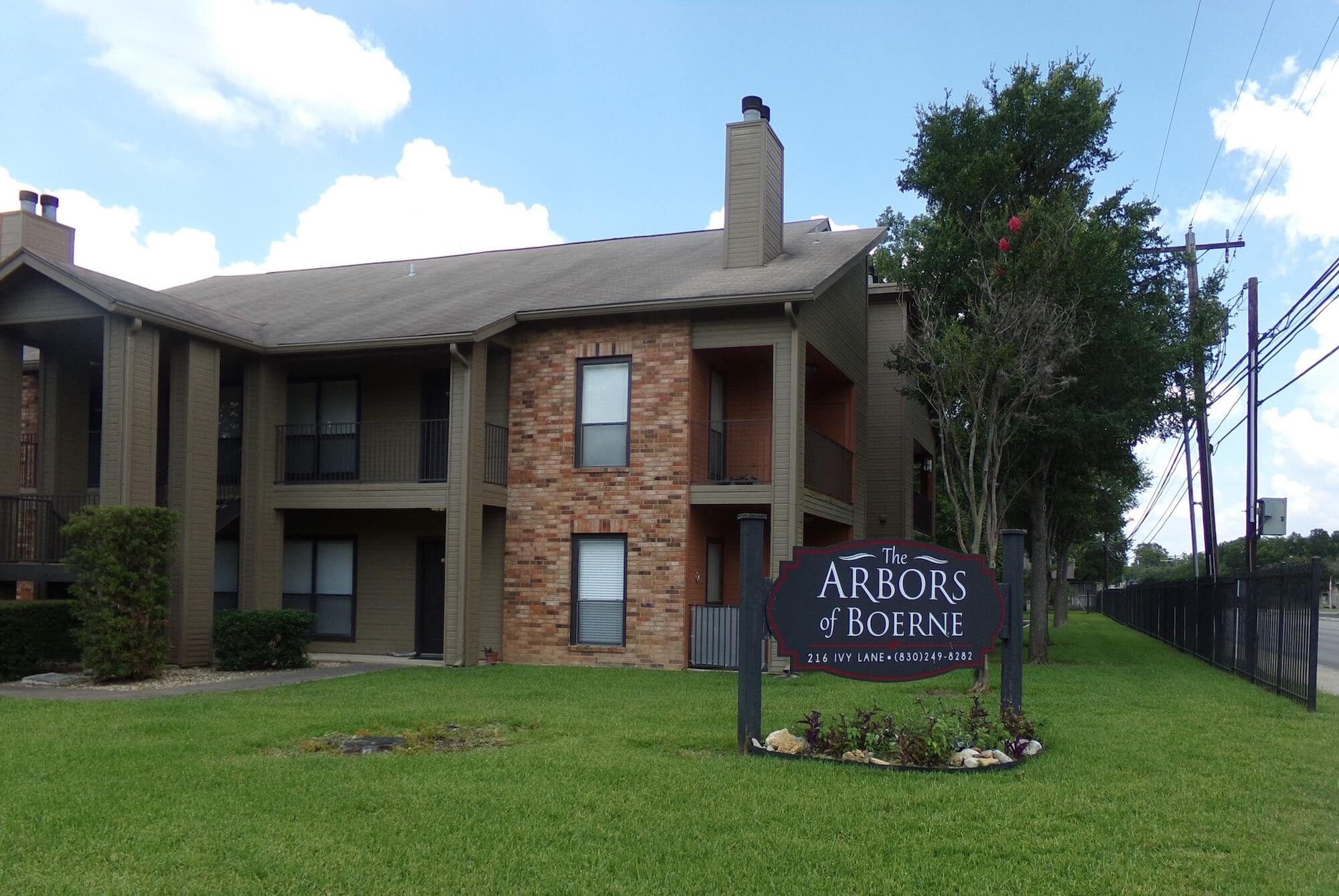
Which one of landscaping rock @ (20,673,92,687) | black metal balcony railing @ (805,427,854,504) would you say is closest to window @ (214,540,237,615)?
landscaping rock @ (20,673,92,687)

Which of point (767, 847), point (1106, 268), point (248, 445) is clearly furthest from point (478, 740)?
point (1106, 268)

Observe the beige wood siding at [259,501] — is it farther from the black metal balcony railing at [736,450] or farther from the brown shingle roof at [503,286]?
the black metal balcony railing at [736,450]

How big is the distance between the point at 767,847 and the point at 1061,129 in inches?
683

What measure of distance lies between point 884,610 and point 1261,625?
9.02m

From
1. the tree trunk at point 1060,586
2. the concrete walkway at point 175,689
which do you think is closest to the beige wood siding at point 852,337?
the concrete walkway at point 175,689

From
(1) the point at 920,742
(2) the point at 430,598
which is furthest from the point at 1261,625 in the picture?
(2) the point at 430,598

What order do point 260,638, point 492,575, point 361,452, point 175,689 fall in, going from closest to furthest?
point 175,689 < point 260,638 < point 492,575 < point 361,452

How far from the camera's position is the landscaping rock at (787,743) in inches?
359

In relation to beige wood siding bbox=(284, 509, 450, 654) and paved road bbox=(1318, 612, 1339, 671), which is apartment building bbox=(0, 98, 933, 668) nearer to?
beige wood siding bbox=(284, 509, 450, 654)

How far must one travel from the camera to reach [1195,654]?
74.2 feet

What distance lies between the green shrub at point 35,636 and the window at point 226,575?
3977mm

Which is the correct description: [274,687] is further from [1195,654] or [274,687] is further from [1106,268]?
[1195,654]

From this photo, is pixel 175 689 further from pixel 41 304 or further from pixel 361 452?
pixel 41 304

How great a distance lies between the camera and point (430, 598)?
2034 cm
